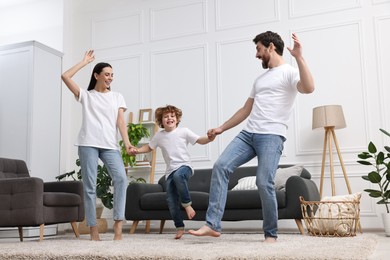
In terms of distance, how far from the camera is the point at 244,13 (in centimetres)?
574

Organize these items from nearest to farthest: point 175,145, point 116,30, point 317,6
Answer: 1. point 175,145
2. point 317,6
3. point 116,30

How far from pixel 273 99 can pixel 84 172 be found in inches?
56.6

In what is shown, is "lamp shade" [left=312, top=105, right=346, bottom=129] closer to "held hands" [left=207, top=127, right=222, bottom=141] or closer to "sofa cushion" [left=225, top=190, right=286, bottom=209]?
"sofa cushion" [left=225, top=190, right=286, bottom=209]

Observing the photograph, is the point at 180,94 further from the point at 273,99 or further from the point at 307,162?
the point at 273,99

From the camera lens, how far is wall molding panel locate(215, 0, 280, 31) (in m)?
5.61

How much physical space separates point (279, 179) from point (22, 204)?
2.28m

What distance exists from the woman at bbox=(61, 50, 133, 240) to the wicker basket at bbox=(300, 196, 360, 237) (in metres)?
1.53

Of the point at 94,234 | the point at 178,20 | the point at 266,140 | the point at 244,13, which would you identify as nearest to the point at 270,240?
the point at 266,140

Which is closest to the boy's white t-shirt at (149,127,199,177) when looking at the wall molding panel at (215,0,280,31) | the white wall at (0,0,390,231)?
the white wall at (0,0,390,231)

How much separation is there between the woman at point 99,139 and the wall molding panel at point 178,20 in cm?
264

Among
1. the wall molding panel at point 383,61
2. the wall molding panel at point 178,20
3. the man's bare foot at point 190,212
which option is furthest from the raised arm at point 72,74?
the wall molding panel at point 383,61

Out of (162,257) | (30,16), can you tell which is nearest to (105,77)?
(162,257)

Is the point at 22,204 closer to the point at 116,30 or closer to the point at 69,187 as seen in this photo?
the point at 69,187

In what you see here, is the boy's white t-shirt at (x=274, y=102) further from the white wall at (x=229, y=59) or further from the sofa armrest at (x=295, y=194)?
the white wall at (x=229, y=59)
